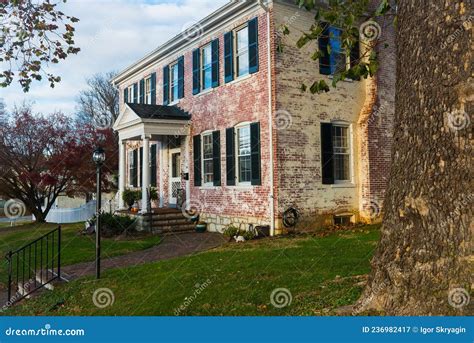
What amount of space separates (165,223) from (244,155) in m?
3.65

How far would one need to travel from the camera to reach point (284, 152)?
36.6ft

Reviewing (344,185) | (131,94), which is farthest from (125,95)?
(344,185)

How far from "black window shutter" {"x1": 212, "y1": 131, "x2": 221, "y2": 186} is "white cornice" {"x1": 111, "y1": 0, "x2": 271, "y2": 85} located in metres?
3.55

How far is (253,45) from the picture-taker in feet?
38.8

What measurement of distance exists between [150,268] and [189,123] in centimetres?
786

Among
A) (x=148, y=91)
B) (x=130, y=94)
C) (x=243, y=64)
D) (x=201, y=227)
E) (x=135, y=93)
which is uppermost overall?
(x=130, y=94)

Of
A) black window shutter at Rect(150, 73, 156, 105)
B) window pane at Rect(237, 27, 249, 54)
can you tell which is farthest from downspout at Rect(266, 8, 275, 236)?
black window shutter at Rect(150, 73, 156, 105)

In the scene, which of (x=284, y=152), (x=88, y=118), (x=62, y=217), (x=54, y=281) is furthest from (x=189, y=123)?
(x=88, y=118)

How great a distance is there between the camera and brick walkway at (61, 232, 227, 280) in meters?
8.67

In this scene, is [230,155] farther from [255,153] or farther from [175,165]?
[175,165]

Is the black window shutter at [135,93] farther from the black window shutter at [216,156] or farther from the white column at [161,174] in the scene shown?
the black window shutter at [216,156]

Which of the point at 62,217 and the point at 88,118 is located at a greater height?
the point at 88,118

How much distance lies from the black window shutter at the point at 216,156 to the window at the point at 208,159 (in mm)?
292

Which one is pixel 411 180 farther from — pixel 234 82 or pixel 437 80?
pixel 234 82
